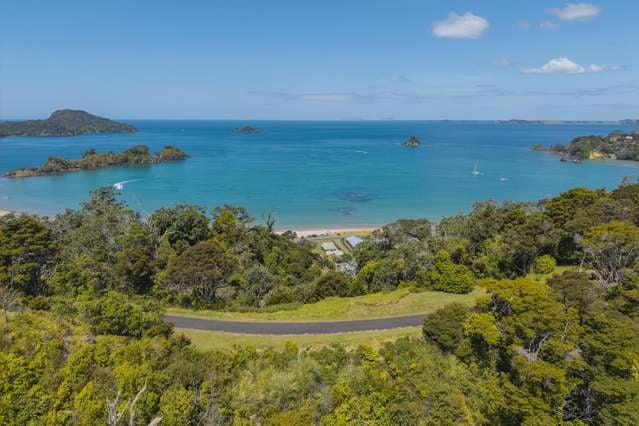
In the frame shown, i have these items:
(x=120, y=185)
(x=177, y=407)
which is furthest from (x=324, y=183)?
(x=177, y=407)

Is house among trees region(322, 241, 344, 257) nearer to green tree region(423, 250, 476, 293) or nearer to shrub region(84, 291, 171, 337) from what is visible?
green tree region(423, 250, 476, 293)

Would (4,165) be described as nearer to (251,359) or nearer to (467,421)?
(251,359)

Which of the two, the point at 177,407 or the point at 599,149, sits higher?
the point at 599,149

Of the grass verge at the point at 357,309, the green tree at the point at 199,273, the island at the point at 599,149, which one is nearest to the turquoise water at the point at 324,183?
the island at the point at 599,149

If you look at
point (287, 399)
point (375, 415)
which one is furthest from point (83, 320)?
point (375, 415)

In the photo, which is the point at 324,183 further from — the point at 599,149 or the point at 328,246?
the point at 599,149

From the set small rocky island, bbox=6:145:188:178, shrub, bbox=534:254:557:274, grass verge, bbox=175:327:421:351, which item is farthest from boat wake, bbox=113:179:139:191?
shrub, bbox=534:254:557:274

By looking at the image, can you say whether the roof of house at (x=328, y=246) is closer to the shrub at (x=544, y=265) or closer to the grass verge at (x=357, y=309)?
the grass verge at (x=357, y=309)

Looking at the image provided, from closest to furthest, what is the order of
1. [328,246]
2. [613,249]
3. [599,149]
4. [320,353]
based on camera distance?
[320,353]
[613,249]
[328,246]
[599,149]
